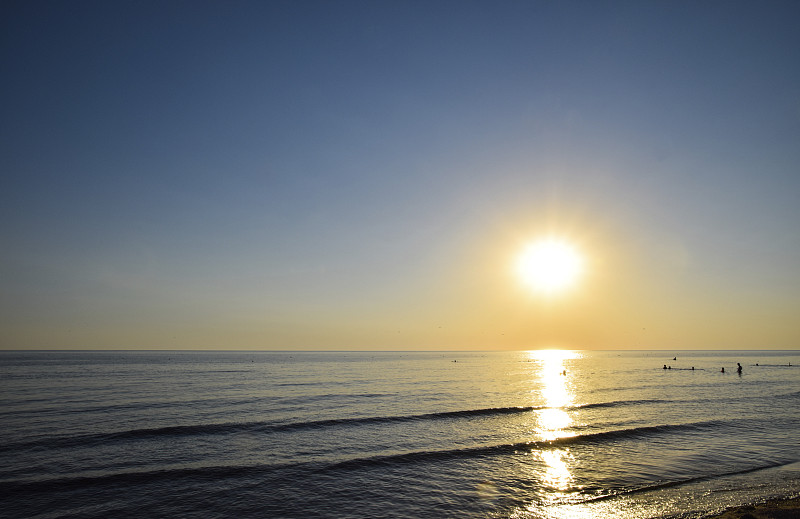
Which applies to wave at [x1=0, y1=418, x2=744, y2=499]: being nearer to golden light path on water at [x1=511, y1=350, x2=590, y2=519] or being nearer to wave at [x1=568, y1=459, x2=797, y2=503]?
wave at [x1=568, y1=459, x2=797, y2=503]

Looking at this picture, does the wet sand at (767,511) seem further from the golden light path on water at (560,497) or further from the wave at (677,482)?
the wave at (677,482)

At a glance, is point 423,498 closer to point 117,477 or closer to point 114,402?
point 117,477

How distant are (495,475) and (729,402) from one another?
150ft

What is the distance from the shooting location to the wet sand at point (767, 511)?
52.6 ft

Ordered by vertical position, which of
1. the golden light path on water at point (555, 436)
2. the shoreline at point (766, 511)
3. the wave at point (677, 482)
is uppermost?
the shoreline at point (766, 511)

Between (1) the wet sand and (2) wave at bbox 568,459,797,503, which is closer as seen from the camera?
(1) the wet sand

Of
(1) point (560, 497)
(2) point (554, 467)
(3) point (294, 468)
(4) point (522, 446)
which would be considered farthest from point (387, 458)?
(1) point (560, 497)

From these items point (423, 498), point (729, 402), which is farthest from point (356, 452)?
point (729, 402)

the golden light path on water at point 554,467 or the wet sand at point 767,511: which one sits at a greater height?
the wet sand at point 767,511

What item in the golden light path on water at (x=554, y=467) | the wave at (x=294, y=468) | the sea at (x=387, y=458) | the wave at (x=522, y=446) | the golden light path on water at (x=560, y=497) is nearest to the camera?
the golden light path on water at (x=560, y=497)

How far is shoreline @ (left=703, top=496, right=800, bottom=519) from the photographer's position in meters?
16.1

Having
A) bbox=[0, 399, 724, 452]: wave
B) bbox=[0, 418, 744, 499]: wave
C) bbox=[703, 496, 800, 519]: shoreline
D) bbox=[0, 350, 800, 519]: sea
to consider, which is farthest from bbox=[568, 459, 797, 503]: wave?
bbox=[0, 399, 724, 452]: wave

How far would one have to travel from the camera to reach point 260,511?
18.4 m

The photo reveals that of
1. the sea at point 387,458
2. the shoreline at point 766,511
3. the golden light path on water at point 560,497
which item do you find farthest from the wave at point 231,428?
the shoreline at point 766,511
